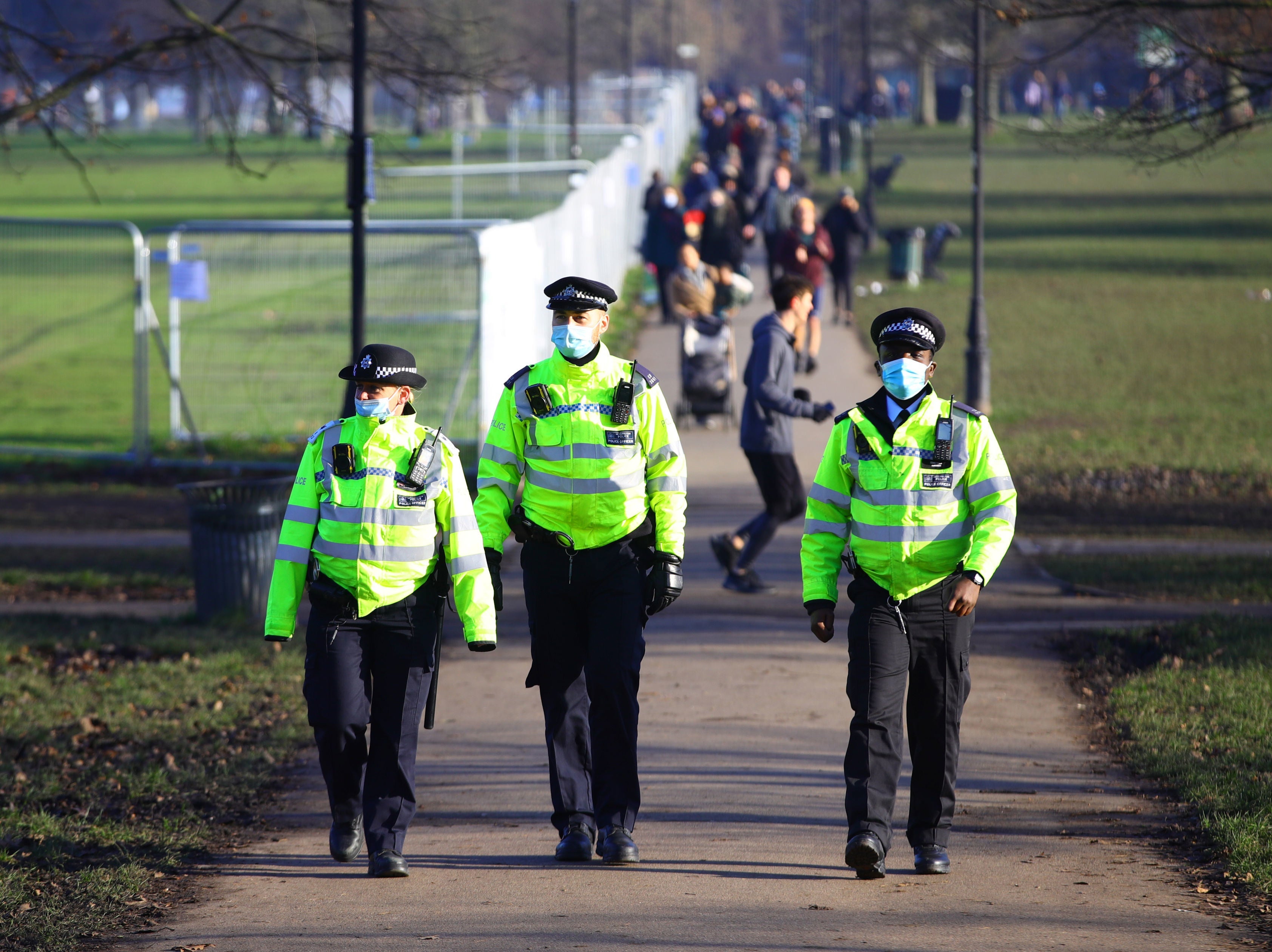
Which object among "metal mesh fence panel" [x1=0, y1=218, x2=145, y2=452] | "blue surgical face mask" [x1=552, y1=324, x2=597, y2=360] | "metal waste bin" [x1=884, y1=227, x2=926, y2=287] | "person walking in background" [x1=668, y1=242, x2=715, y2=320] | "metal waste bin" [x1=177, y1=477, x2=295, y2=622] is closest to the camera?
"blue surgical face mask" [x1=552, y1=324, x2=597, y2=360]

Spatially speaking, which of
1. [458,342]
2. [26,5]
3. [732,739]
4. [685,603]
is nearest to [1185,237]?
[458,342]

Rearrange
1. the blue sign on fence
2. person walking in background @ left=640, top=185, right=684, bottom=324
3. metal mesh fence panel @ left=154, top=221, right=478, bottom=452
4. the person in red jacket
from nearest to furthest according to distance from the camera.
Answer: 1. metal mesh fence panel @ left=154, top=221, right=478, bottom=452
2. the blue sign on fence
3. the person in red jacket
4. person walking in background @ left=640, top=185, right=684, bottom=324

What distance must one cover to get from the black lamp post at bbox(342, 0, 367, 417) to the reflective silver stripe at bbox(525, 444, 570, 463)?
436 centimetres

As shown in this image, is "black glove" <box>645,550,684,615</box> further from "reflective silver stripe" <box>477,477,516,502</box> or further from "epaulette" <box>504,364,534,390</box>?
"epaulette" <box>504,364,534,390</box>

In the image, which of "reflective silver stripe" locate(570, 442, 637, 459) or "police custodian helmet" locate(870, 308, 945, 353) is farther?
"reflective silver stripe" locate(570, 442, 637, 459)

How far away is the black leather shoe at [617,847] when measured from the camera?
566cm

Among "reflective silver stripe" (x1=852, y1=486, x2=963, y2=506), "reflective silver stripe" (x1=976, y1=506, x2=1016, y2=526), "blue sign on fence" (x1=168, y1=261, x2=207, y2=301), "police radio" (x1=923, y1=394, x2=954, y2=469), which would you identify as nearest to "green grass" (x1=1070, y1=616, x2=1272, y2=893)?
"reflective silver stripe" (x1=976, y1=506, x2=1016, y2=526)

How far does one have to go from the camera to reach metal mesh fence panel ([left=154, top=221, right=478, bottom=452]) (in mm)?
14352

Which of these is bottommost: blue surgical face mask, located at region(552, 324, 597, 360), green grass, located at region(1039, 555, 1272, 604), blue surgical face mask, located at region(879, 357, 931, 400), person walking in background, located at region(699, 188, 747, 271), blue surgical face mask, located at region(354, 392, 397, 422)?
green grass, located at region(1039, 555, 1272, 604)

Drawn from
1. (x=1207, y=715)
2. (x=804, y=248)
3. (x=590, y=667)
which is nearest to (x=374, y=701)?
(x=590, y=667)

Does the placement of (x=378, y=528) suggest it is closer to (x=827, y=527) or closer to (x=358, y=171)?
(x=827, y=527)

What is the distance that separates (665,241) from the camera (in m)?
22.7

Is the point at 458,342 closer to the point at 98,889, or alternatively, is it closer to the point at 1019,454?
the point at 1019,454

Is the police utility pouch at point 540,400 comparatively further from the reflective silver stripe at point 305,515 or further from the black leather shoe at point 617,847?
the black leather shoe at point 617,847
